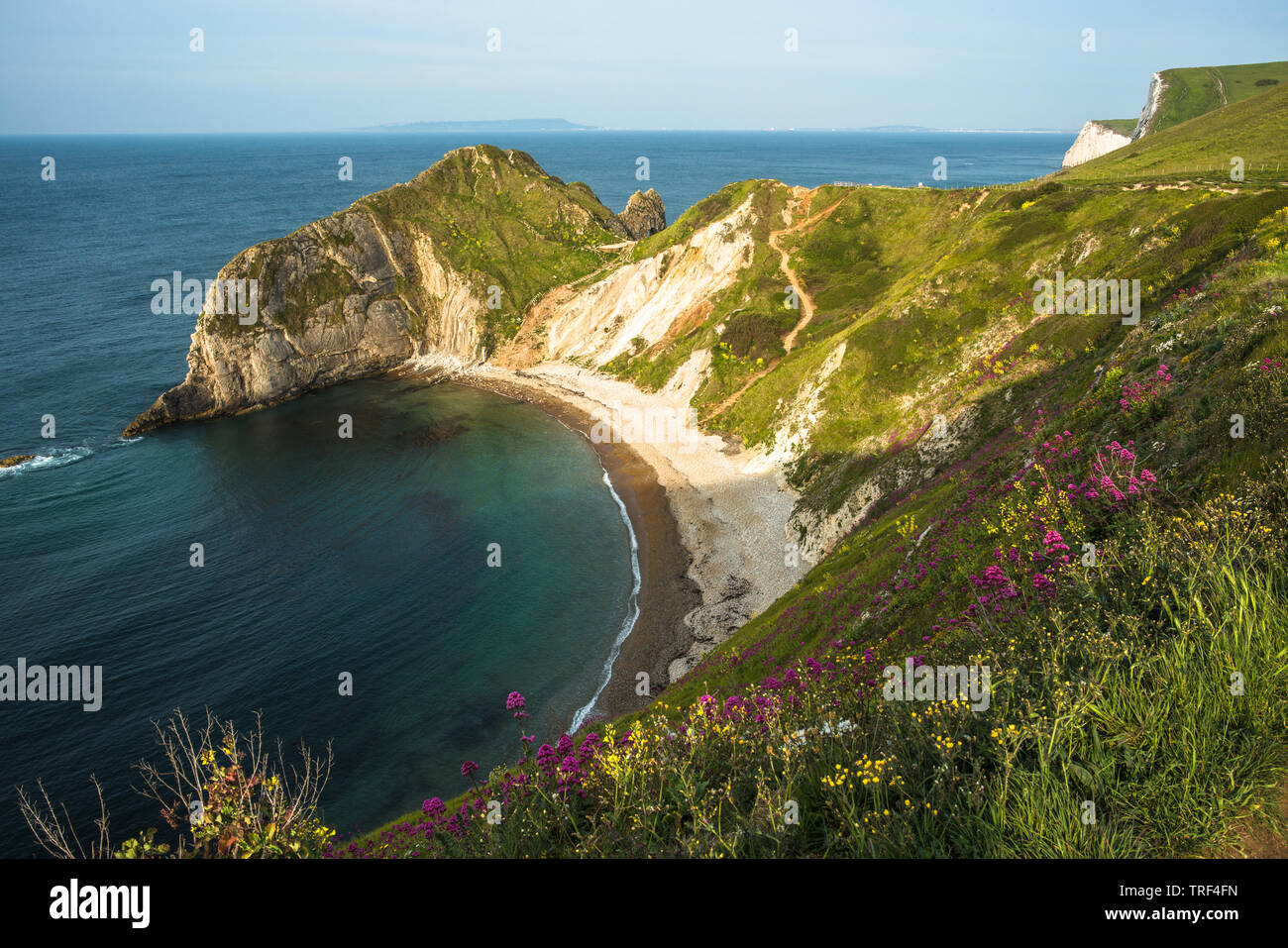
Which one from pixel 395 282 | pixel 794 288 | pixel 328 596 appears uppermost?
pixel 395 282

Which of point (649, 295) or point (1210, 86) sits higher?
point (1210, 86)

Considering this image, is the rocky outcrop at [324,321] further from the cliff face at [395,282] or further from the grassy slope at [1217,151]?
the grassy slope at [1217,151]

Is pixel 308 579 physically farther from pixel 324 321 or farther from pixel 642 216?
pixel 642 216

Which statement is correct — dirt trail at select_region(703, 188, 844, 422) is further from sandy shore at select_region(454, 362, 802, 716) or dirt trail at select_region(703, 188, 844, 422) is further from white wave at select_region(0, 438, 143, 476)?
white wave at select_region(0, 438, 143, 476)

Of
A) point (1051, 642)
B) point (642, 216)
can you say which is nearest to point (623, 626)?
point (1051, 642)
